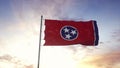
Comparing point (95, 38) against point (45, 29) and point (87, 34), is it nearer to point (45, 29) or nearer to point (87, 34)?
point (87, 34)

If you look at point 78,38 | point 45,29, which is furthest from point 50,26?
point 78,38

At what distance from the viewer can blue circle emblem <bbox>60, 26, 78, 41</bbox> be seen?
3139 cm

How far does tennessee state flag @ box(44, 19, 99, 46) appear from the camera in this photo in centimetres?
3105

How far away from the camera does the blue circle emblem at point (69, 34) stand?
3139 centimetres

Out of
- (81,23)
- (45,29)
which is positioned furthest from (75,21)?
(45,29)

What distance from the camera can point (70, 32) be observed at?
31.9 metres

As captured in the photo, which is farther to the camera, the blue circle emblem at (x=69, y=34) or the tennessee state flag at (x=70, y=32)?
the blue circle emblem at (x=69, y=34)

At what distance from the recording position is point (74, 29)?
31.7m

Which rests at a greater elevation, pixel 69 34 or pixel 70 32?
pixel 70 32

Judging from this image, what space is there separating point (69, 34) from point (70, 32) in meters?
0.19

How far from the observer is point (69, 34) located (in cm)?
3194

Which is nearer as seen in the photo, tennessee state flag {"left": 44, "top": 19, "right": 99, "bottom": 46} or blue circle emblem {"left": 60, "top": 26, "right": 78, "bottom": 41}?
tennessee state flag {"left": 44, "top": 19, "right": 99, "bottom": 46}

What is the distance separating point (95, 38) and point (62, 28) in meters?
2.89

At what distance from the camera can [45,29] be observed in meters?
31.2
